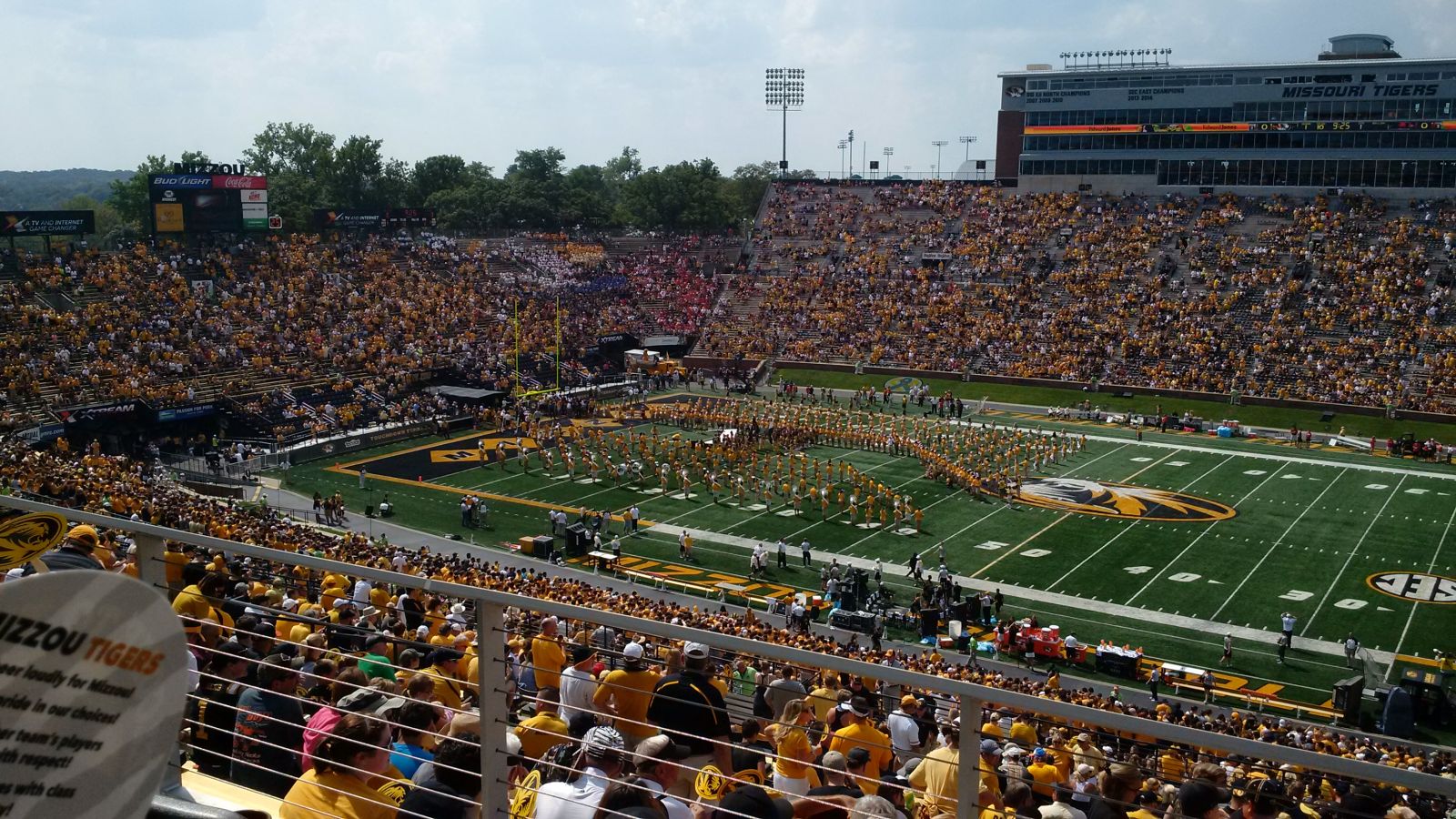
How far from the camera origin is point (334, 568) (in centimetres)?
337

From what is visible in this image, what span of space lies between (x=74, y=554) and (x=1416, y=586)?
2617cm

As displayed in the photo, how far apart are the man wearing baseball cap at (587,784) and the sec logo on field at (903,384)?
45.2 meters

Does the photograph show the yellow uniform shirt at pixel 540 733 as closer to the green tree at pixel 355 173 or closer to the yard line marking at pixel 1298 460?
the yard line marking at pixel 1298 460

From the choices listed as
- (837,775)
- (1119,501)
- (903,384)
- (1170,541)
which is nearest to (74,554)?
(837,775)

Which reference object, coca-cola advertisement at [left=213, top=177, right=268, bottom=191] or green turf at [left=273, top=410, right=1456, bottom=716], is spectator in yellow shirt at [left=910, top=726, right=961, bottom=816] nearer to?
green turf at [left=273, top=410, right=1456, bottom=716]

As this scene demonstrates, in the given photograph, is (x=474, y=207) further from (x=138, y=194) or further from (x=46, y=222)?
(x=46, y=222)

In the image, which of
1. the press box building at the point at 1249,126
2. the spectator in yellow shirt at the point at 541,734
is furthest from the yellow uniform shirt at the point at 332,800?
the press box building at the point at 1249,126

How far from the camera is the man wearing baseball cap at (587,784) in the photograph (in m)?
3.72

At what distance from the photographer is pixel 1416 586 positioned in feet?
80.2

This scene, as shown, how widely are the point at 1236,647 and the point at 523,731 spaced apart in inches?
764

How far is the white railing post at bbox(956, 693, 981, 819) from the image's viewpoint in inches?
103

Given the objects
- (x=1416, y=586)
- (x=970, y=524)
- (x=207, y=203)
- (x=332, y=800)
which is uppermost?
(x=207, y=203)

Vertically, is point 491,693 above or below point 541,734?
above

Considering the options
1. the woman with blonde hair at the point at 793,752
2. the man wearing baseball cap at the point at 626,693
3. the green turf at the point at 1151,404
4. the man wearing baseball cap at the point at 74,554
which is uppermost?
the man wearing baseball cap at the point at 74,554
